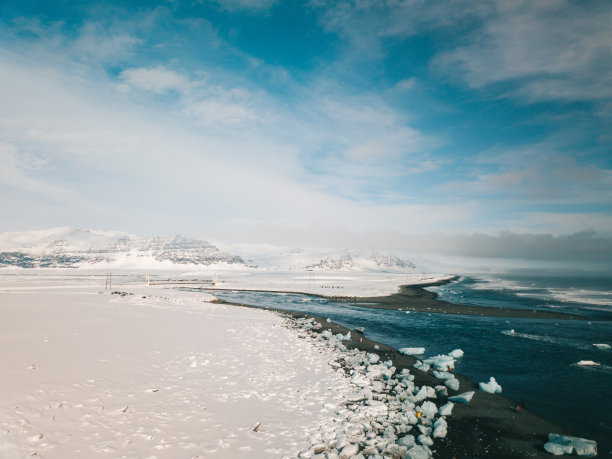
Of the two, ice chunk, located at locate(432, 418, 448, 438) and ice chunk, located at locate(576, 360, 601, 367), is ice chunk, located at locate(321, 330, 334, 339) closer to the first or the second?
ice chunk, located at locate(432, 418, 448, 438)

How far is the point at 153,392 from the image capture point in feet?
31.0

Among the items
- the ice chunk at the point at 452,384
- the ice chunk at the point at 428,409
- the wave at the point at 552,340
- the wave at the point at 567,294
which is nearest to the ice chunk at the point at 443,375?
the ice chunk at the point at 452,384

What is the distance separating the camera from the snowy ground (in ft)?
22.3

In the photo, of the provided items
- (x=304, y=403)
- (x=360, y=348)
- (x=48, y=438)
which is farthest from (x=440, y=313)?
(x=48, y=438)

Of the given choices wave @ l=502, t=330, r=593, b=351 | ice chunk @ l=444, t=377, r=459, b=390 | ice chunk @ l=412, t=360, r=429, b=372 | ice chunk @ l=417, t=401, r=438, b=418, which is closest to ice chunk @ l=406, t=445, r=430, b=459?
ice chunk @ l=417, t=401, r=438, b=418

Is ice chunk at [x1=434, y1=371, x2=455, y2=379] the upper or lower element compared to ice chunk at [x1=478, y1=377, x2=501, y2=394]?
upper

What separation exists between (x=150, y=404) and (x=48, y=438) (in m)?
2.55

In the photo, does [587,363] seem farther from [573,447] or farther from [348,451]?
[348,451]

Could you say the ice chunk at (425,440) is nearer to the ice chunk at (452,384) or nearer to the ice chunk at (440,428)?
the ice chunk at (440,428)

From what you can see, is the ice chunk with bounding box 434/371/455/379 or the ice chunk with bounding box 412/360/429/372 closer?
the ice chunk with bounding box 434/371/455/379

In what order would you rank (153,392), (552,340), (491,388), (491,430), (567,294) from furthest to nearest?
1. (567,294)
2. (552,340)
3. (491,388)
4. (491,430)
5. (153,392)

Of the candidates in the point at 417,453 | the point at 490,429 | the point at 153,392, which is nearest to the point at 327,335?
the point at 490,429

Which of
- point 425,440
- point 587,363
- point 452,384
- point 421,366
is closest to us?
point 425,440

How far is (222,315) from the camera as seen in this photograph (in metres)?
26.2
